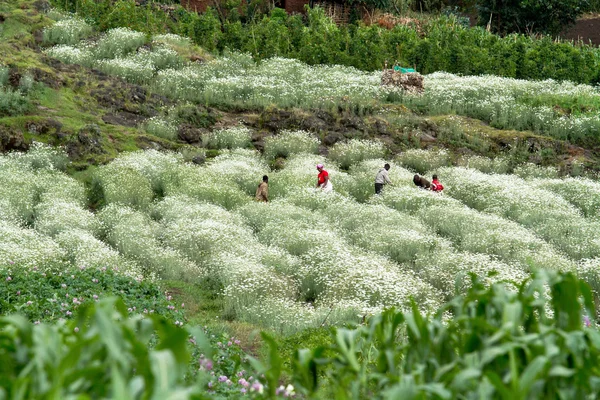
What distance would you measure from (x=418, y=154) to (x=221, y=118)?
5.74m

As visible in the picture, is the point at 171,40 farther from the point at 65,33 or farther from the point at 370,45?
the point at 370,45

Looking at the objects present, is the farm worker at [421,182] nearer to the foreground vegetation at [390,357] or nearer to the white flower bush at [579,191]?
the white flower bush at [579,191]

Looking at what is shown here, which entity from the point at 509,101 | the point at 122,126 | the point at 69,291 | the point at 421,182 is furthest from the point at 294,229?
the point at 509,101

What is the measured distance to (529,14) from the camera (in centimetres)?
4062

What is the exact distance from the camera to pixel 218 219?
46.5ft

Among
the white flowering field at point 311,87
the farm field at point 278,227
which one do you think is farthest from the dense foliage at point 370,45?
the white flowering field at point 311,87

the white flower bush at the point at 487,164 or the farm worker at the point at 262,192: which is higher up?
the farm worker at the point at 262,192

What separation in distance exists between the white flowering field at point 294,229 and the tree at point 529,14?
75.2ft

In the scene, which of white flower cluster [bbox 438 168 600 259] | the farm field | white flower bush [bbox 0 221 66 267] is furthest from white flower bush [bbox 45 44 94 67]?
white flower bush [bbox 0 221 66 267]

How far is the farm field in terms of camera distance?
3535 millimetres

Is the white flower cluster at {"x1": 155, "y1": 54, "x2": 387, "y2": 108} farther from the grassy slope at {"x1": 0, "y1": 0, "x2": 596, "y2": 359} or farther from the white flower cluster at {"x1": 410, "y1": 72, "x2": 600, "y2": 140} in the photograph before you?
the white flower cluster at {"x1": 410, "y1": 72, "x2": 600, "y2": 140}

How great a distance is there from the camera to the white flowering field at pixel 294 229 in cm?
1098

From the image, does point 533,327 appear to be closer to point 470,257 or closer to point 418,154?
point 470,257

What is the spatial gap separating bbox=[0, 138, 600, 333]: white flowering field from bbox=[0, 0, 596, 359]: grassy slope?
105 cm
